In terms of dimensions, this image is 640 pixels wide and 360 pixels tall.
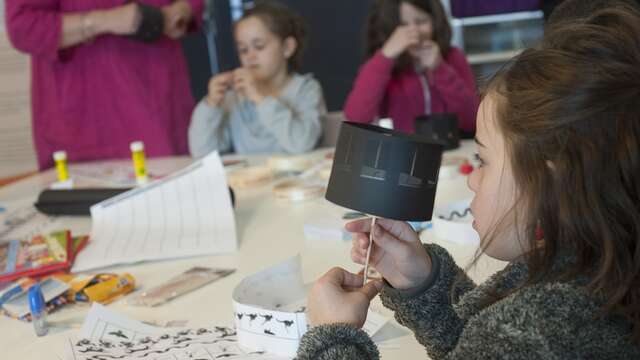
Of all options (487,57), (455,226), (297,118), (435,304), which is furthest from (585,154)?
(487,57)

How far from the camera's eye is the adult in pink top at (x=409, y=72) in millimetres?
2248

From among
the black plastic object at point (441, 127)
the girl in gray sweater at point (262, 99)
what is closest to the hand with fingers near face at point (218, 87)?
the girl in gray sweater at point (262, 99)

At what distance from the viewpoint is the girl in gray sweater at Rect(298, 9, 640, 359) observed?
0.58 metres

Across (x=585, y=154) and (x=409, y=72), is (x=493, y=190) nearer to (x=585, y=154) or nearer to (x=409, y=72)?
(x=585, y=154)

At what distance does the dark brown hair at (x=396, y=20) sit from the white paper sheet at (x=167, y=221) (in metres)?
1.16

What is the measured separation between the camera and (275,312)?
771 mm

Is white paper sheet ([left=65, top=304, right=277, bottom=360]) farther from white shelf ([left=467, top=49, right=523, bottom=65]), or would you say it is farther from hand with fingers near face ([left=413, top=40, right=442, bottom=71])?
white shelf ([left=467, top=49, right=523, bottom=65])

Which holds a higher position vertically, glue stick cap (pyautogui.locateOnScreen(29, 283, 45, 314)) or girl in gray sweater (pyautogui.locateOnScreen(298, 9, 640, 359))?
girl in gray sweater (pyautogui.locateOnScreen(298, 9, 640, 359))

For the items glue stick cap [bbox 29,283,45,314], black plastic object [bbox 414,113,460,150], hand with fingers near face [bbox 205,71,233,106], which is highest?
hand with fingers near face [bbox 205,71,233,106]

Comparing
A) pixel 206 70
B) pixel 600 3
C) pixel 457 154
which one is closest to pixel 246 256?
pixel 600 3

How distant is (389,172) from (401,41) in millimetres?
1556

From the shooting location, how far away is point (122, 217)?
1285mm

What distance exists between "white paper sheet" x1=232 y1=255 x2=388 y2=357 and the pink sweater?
4.41 feet

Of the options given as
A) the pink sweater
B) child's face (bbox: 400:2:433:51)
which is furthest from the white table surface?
child's face (bbox: 400:2:433:51)
